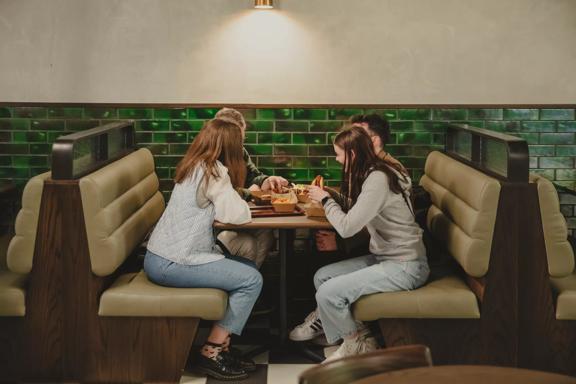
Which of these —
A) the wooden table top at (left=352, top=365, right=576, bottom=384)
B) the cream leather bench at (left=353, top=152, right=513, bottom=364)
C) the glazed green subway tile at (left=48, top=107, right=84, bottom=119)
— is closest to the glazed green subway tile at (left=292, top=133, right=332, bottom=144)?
the glazed green subway tile at (left=48, top=107, right=84, bottom=119)

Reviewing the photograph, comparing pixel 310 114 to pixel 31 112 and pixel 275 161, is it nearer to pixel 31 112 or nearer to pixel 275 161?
pixel 275 161

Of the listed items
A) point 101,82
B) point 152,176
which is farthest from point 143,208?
point 101,82

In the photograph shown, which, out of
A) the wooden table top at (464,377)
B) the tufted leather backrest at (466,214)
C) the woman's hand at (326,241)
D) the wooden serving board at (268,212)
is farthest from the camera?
the woman's hand at (326,241)

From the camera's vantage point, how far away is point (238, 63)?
250 inches

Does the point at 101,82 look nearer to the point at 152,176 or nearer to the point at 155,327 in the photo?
the point at 152,176

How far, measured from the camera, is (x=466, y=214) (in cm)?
469

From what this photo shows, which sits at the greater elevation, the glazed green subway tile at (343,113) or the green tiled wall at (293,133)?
the glazed green subway tile at (343,113)

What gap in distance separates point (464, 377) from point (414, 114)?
157 inches

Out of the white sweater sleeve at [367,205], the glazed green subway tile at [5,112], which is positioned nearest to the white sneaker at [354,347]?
the white sweater sleeve at [367,205]

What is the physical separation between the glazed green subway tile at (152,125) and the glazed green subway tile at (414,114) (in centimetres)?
166

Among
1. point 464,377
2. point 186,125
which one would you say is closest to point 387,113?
point 186,125

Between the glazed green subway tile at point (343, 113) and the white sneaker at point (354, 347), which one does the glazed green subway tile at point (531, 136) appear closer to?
the glazed green subway tile at point (343, 113)

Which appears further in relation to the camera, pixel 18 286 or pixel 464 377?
pixel 18 286

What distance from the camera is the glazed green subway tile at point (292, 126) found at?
638 centimetres
